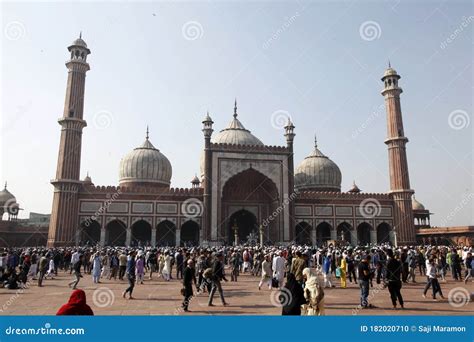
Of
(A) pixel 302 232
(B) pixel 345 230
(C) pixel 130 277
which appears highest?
(B) pixel 345 230

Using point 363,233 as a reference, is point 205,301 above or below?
below

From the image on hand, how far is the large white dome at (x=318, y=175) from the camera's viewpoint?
143 feet

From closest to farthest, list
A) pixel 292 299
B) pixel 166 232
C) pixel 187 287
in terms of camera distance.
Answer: pixel 292 299 → pixel 187 287 → pixel 166 232

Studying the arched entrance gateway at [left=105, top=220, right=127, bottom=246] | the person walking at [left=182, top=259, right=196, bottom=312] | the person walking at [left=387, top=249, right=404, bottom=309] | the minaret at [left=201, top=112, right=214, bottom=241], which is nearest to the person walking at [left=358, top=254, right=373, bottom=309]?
the person walking at [left=387, top=249, right=404, bottom=309]

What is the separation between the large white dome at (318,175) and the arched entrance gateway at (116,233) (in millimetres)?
20661

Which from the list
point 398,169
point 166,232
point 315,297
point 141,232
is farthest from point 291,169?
point 315,297

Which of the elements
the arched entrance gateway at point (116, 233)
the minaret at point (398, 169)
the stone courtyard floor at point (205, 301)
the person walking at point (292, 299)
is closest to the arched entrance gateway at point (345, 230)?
the minaret at point (398, 169)

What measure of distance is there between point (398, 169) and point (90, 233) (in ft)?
93.4

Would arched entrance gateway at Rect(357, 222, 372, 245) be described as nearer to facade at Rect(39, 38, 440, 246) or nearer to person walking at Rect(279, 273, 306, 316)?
facade at Rect(39, 38, 440, 246)

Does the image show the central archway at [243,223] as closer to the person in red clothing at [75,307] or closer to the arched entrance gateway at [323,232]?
the arched entrance gateway at [323,232]

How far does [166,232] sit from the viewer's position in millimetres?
34000

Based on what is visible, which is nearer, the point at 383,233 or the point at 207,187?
the point at 207,187

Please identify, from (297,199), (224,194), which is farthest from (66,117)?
(297,199)

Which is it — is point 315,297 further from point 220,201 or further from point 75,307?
point 220,201
